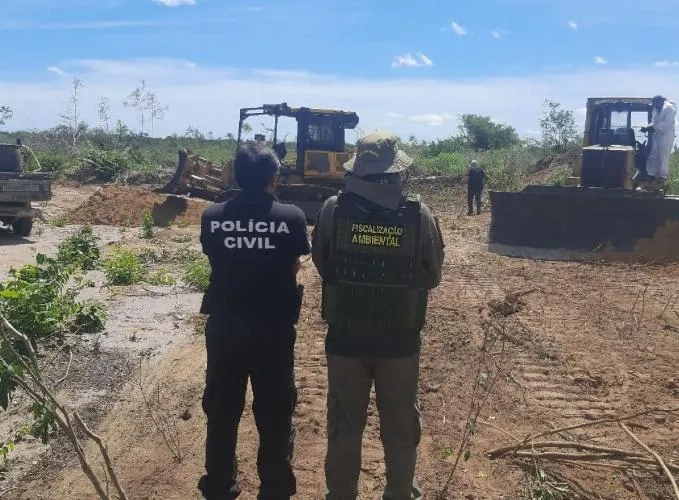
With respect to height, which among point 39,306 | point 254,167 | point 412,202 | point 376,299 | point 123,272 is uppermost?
point 254,167

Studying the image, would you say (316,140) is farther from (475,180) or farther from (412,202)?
(412,202)

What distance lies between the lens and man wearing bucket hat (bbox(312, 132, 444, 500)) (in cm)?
302

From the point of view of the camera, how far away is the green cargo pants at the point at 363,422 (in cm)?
312

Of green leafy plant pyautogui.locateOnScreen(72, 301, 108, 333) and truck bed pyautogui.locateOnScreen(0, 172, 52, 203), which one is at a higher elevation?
truck bed pyautogui.locateOnScreen(0, 172, 52, 203)

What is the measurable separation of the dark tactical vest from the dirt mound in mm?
14016

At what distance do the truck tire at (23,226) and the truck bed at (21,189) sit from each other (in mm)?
639

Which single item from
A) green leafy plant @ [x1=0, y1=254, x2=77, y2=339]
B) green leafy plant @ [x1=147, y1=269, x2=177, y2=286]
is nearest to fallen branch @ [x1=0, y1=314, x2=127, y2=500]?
green leafy plant @ [x1=0, y1=254, x2=77, y2=339]

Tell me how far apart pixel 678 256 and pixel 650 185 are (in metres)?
2.39

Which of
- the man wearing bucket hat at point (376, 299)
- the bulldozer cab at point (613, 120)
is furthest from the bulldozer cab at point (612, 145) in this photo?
Answer: the man wearing bucket hat at point (376, 299)

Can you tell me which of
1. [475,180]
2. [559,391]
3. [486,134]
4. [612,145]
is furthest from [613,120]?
[486,134]

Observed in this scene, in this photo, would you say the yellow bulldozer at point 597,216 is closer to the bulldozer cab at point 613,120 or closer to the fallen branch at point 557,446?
the bulldozer cab at point 613,120

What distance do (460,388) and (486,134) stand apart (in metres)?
45.8

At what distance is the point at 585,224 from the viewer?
11336 mm

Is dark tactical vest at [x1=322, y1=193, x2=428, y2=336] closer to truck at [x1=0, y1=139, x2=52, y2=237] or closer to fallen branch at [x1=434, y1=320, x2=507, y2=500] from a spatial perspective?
fallen branch at [x1=434, y1=320, x2=507, y2=500]
